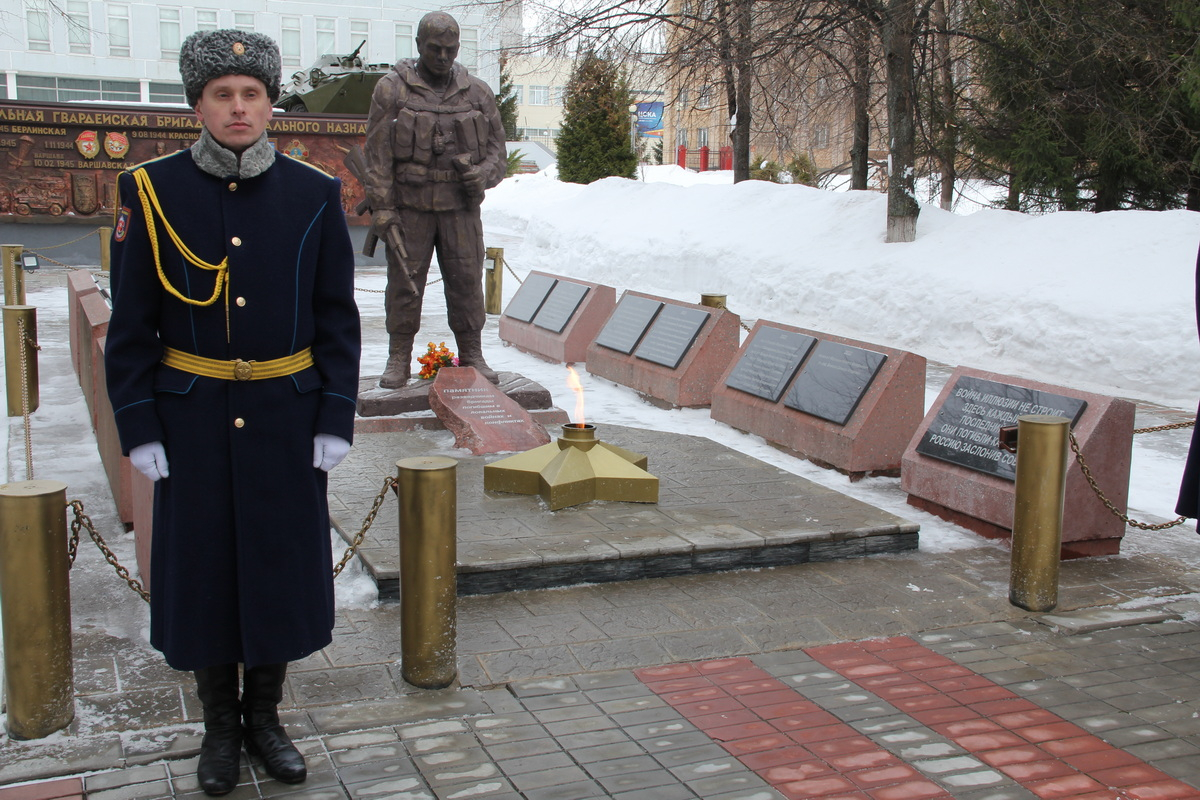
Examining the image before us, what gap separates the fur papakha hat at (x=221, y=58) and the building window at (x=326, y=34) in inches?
1599

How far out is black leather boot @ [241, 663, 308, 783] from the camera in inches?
134

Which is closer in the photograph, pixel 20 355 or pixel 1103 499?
pixel 1103 499

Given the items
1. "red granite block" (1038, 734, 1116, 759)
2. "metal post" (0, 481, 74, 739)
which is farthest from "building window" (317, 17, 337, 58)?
"red granite block" (1038, 734, 1116, 759)

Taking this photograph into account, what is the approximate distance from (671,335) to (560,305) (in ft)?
8.01

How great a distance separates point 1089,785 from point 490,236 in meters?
24.9

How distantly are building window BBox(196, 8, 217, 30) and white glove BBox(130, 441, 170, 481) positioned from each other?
4052 cm

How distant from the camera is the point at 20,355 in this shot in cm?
830

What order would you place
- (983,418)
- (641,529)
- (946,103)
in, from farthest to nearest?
1. (946,103)
2. (983,418)
3. (641,529)

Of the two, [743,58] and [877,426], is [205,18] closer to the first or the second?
[743,58]

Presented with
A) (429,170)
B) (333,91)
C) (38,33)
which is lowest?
(429,170)

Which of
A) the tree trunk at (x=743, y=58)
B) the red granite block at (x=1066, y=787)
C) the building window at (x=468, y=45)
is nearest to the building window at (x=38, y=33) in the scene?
the building window at (x=468, y=45)

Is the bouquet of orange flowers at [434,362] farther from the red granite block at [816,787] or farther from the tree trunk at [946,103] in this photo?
the tree trunk at [946,103]

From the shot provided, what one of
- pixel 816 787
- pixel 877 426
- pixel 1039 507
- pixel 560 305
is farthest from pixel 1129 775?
pixel 560 305

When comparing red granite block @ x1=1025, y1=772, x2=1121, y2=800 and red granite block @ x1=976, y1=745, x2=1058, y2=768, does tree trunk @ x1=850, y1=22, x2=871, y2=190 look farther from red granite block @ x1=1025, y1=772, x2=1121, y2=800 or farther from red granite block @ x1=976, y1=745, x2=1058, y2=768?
red granite block @ x1=1025, y1=772, x2=1121, y2=800
